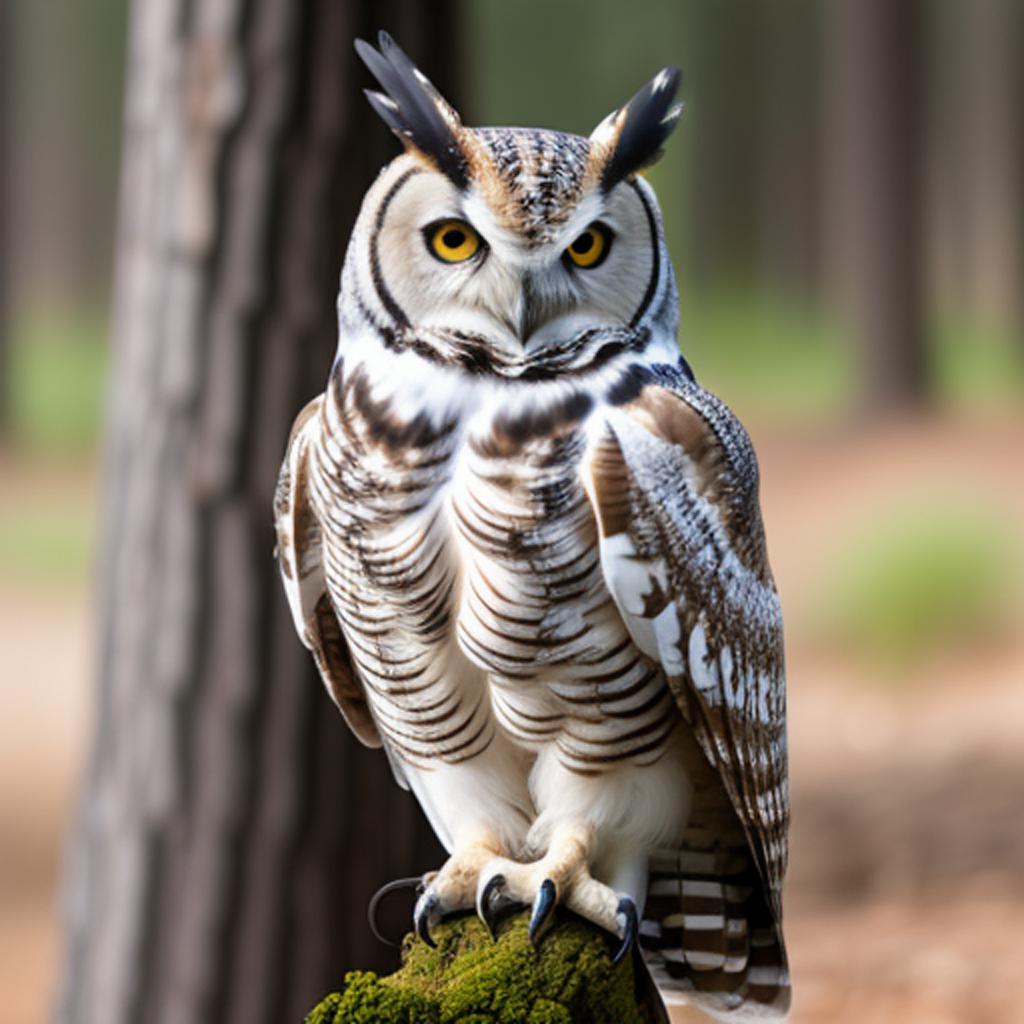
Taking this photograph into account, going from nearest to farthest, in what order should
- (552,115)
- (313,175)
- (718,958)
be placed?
(718,958) → (313,175) → (552,115)

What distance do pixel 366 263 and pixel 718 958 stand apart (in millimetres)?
662

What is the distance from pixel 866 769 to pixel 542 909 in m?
3.53

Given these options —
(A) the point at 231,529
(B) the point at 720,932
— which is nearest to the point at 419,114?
(B) the point at 720,932

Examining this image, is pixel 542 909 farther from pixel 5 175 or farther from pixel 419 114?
pixel 5 175

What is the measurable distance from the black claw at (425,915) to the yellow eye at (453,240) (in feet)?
1.66

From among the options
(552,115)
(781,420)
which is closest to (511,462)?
(781,420)

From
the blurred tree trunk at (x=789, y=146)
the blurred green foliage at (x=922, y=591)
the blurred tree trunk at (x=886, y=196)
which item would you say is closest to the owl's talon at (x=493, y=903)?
the blurred green foliage at (x=922, y=591)

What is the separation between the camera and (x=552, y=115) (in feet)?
44.2

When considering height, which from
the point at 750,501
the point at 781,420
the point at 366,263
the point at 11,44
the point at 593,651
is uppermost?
the point at 11,44

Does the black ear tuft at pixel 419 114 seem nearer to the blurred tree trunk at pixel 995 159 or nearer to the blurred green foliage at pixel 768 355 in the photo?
the blurred green foliage at pixel 768 355

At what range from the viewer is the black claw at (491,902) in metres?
1.17

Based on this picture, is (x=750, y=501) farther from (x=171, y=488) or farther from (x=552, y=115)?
(x=552, y=115)

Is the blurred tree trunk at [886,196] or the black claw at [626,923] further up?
the blurred tree trunk at [886,196]

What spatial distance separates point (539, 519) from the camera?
1.05m
